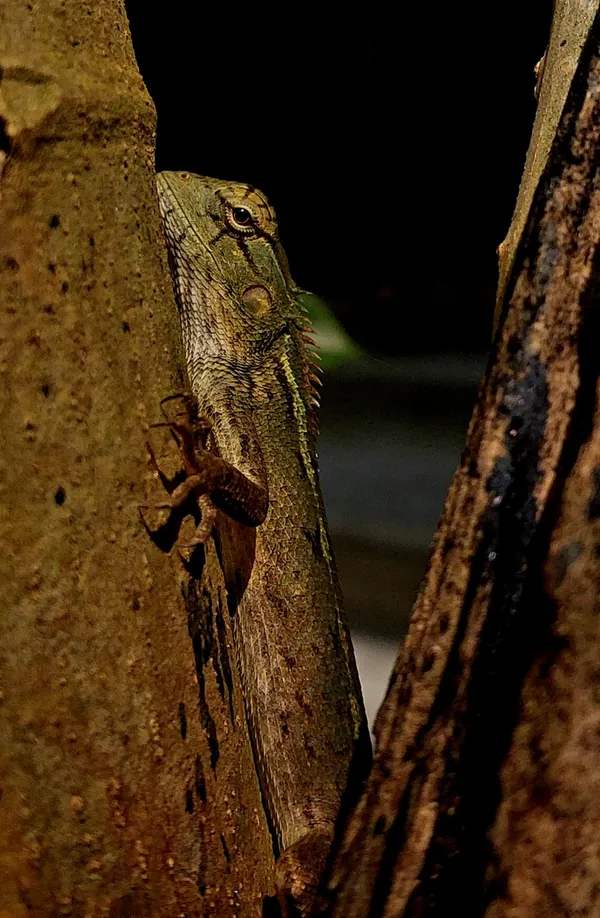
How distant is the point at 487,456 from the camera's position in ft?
3.14

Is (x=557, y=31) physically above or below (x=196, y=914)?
above

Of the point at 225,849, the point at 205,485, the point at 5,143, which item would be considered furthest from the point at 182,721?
the point at 5,143

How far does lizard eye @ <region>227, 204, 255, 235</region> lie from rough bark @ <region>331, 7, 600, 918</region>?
→ 1.21m

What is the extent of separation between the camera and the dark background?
11.3 ft

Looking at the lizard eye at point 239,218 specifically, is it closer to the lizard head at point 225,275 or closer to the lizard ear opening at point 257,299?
the lizard head at point 225,275

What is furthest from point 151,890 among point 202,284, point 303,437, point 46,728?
point 202,284

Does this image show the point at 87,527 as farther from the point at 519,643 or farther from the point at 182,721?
the point at 519,643

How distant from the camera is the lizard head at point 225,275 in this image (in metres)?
2.06

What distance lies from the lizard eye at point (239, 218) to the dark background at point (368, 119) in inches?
68.7

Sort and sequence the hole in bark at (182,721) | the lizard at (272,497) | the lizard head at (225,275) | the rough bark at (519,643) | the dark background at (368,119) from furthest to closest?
the dark background at (368,119) < the lizard head at (225,275) < the lizard at (272,497) < the hole in bark at (182,721) < the rough bark at (519,643)

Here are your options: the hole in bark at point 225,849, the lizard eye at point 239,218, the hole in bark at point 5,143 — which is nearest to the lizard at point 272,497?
the lizard eye at point 239,218

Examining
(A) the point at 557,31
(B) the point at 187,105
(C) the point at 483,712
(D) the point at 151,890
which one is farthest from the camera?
(B) the point at 187,105

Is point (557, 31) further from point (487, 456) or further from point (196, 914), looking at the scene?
point (196, 914)

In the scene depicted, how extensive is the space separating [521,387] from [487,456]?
0.26ft
